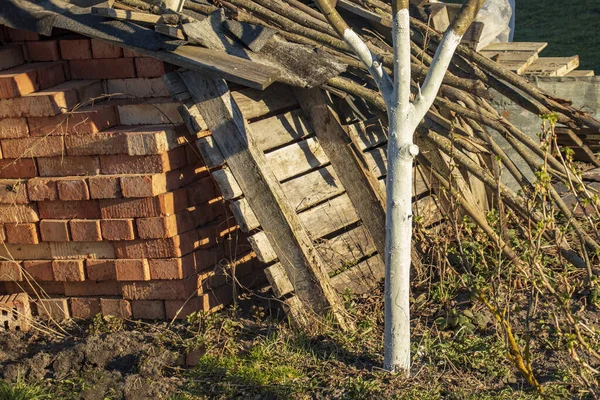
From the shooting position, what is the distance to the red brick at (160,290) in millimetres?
4895

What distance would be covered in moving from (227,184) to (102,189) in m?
0.76

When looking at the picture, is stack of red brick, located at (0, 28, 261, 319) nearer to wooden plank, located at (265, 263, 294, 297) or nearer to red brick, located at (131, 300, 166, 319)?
red brick, located at (131, 300, 166, 319)

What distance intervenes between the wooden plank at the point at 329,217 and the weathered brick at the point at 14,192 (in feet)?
5.50

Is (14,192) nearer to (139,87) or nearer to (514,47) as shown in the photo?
(139,87)

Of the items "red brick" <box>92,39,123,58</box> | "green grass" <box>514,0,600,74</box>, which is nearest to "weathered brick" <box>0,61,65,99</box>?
"red brick" <box>92,39,123,58</box>

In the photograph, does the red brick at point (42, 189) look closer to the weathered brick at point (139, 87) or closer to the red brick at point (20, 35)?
the weathered brick at point (139, 87)

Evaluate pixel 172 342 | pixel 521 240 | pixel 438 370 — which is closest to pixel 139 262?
pixel 172 342

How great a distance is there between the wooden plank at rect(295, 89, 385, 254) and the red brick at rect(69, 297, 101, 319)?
1.73 meters

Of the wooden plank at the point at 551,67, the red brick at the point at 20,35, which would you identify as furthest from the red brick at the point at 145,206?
the wooden plank at the point at 551,67

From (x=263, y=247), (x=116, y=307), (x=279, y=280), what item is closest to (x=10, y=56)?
(x=116, y=307)

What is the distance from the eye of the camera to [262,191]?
453 cm

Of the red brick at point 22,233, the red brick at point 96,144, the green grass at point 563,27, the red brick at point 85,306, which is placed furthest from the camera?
the green grass at point 563,27

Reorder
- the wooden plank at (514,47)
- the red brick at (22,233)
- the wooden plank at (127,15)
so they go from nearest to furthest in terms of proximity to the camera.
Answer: the wooden plank at (127,15), the red brick at (22,233), the wooden plank at (514,47)

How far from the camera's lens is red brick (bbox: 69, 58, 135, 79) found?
4.80m
